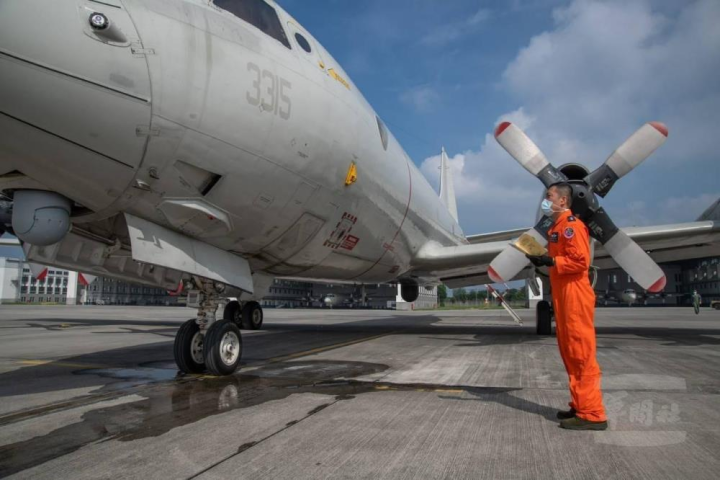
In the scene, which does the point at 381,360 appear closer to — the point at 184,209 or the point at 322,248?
the point at 322,248

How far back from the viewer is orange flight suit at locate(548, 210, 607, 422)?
11.9ft

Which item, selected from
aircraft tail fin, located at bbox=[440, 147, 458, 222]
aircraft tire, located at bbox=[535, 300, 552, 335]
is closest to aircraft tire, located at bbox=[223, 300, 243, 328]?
aircraft tire, located at bbox=[535, 300, 552, 335]

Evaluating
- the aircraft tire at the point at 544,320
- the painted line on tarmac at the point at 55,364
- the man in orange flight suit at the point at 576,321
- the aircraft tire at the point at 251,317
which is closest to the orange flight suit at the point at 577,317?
the man in orange flight suit at the point at 576,321

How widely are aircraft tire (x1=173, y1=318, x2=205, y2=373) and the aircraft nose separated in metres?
2.47

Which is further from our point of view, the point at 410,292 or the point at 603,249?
the point at 410,292

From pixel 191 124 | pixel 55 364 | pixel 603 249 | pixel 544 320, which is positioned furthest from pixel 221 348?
pixel 603 249

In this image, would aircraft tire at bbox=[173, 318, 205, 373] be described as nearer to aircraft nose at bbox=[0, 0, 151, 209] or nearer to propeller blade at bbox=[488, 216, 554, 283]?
aircraft nose at bbox=[0, 0, 151, 209]

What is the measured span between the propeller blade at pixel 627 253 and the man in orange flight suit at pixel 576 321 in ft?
13.9

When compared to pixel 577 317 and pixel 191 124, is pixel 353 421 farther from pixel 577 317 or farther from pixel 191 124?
pixel 191 124

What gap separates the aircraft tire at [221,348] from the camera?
19.1 ft

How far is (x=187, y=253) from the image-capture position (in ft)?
18.3

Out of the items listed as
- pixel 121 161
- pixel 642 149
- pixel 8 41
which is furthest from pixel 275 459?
pixel 642 149

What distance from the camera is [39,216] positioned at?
181 inches

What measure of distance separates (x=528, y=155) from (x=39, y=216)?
7.83 metres
